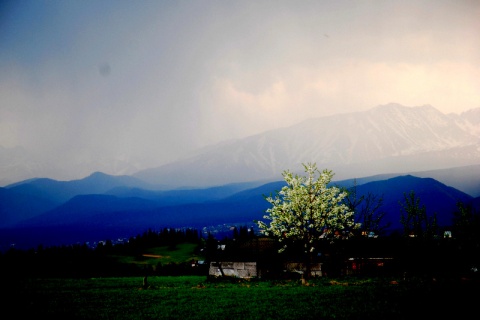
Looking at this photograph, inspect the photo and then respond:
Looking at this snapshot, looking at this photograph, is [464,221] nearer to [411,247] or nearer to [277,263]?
[411,247]

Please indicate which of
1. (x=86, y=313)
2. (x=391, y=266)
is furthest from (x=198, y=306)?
(x=391, y=266)

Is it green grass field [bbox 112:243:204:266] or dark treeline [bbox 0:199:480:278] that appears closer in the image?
dark treeline [bbox 0:199:480:278]

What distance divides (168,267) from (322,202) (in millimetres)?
63117

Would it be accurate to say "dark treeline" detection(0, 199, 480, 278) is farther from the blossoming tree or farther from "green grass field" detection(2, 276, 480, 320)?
"green grass field" detection(2, 276, 480, 320)

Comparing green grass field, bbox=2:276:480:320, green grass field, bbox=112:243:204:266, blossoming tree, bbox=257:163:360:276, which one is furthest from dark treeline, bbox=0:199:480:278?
green grass field, bbox=112:243:204:266

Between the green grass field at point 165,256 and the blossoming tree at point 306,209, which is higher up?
the blossoming tree at point 306,209

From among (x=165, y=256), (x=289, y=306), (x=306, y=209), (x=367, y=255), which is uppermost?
(x=306, y=209)

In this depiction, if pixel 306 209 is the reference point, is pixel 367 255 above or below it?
below

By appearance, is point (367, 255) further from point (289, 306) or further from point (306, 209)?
point (289, 306)

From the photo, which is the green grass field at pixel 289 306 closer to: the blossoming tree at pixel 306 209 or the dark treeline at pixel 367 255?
the dark treeline at pixel 367 255

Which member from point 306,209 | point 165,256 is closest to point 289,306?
point 306,209

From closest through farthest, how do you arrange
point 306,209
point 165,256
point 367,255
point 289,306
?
point 289,306 < point 306,209 < point 367,255 < point 165,256

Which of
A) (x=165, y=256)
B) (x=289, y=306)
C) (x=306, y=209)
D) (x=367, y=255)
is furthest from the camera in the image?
(x=165, y=256)

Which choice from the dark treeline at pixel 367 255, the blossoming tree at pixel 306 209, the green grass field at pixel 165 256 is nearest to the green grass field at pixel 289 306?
the dark treeline at pixel 367 255
